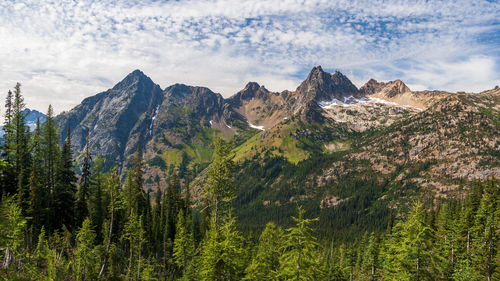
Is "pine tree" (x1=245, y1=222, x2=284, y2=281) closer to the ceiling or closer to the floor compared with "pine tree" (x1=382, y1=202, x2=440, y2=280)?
closer to the floor

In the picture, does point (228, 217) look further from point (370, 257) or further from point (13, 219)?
point (370, 257)

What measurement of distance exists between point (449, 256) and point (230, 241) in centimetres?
6285

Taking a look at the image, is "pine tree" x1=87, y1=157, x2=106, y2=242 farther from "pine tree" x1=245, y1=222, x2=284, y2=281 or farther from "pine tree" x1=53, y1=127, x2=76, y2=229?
"pine tree" x1=245, y1=222, x2=284, y2=281

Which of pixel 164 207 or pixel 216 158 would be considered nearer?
pixel 216 158

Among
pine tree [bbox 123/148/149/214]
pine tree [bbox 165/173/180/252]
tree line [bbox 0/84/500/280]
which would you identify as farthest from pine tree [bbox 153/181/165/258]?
pine tree [bbox 123/148/149/214]

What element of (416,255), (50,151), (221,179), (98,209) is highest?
(50,151)

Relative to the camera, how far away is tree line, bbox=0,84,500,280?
77.2 ft

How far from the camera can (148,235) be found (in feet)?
207

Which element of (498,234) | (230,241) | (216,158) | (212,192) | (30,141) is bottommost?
(498,234)

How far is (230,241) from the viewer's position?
90.4ft

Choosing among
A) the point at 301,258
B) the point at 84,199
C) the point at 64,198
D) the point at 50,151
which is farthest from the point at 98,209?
the point at 301,258

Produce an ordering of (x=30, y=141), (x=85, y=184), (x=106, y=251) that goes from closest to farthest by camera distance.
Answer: (x=106, y=251)
(x=30, y=141)
(x=85, y=184)

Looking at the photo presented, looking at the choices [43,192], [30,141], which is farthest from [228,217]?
[30,141]

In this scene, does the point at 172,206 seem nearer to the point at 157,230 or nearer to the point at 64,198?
the point at 157,230
